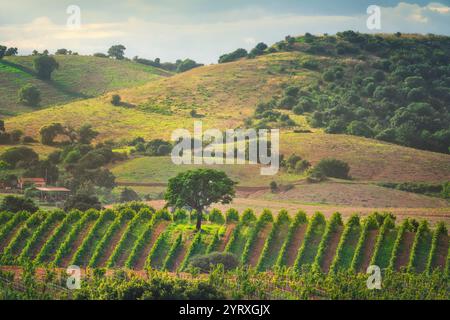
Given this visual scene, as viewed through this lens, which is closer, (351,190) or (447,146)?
(351,190)

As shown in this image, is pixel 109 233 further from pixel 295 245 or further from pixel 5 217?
pixel 295 245

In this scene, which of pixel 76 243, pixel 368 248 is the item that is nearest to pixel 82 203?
pixel 76 243

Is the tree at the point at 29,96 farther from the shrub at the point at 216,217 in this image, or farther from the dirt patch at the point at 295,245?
the dirt patch at the point at 295,245

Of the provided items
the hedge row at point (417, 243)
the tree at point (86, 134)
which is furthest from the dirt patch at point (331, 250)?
the tree at point (86, 134)

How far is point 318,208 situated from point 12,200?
1281 inches

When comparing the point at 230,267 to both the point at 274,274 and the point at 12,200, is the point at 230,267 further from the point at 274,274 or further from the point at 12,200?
the point at 12,200

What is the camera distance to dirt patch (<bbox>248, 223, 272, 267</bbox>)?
73438 millimetres

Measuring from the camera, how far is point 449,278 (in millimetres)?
65438

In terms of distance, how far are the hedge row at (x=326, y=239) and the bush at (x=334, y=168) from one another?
1762 inches

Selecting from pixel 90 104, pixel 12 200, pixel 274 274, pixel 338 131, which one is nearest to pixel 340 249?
pixel 274 274

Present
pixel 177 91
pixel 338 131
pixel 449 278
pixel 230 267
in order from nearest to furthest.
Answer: pixel 449 278, pixel 230 267, pixel 338 131, pixel 177 91

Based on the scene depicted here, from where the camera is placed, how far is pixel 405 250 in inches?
2830

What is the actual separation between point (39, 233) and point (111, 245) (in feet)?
22.0
